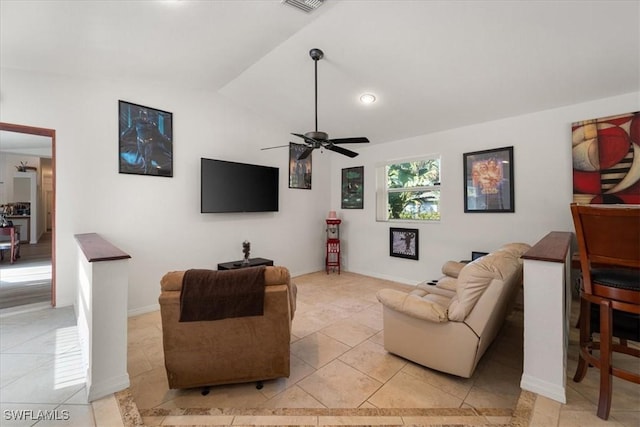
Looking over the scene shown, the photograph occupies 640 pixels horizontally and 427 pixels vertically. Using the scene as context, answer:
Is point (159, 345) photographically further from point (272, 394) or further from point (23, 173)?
point (23, 173)

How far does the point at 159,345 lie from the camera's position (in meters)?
2.65

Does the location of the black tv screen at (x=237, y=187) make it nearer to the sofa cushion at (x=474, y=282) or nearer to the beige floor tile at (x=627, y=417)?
the sofa cushion at (x=474, y=282)

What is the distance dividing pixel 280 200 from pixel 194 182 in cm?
157

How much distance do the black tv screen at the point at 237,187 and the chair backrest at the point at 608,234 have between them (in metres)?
3.94

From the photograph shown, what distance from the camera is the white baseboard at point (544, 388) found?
5.54 feet

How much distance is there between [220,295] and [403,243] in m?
3.78

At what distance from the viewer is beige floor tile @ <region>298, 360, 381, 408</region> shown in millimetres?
1879

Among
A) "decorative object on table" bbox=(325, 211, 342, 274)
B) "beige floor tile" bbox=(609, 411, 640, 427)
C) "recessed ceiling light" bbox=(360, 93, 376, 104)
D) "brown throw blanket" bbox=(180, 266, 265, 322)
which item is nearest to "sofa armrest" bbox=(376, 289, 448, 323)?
"beige floor tile" bbox=(609, 411, 640, 427)

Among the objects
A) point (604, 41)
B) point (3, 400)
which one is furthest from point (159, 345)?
point (604, 41)

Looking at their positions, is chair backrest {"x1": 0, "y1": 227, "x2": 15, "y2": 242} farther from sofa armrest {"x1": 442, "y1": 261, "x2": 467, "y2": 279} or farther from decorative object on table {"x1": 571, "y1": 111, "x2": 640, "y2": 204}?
decorative object on table {"x1": 571, "y1": 111, "x2": 640, "y2": 204}

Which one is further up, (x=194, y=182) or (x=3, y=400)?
(x=194, y=182)

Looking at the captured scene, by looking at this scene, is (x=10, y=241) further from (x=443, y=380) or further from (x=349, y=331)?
(x=443, y=380)

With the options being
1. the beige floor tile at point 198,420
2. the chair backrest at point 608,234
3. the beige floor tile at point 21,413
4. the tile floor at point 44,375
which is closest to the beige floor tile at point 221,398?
the beige floor tile at point 198,420

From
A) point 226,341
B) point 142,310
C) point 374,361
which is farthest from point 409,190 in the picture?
point 142,310
